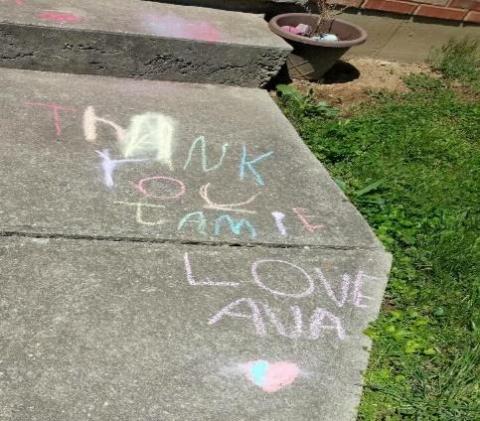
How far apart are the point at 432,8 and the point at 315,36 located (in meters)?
1.19

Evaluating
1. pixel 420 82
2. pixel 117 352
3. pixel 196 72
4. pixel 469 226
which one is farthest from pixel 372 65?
pixel 117 352

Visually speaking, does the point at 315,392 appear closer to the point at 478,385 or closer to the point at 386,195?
the point at 478,385

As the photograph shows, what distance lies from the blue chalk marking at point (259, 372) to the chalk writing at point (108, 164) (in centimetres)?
114

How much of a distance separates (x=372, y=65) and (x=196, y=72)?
1.86m

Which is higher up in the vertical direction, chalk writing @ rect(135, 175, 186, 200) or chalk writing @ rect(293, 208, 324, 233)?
chalk writing @ rect(293, 208, 324, 233)

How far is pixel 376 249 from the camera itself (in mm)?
2662

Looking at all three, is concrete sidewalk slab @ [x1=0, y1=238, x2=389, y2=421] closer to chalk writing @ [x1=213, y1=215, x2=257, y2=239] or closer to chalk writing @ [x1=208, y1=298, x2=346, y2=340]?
chalk writing @ [x1=208, y1=298, x2=346, y2=340]

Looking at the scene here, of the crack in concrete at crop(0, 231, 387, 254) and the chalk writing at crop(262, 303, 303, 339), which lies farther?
the crack in concrete at crop(0, 231, 387, 254)

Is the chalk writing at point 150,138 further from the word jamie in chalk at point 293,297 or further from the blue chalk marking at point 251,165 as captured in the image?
the word jamie in chalk at point 293,297

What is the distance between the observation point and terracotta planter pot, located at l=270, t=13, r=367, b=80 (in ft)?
13.6

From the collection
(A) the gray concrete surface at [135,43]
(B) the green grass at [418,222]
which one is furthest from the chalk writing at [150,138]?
(B) the green grass at [418,222]

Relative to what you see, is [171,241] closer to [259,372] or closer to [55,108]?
[259,372]

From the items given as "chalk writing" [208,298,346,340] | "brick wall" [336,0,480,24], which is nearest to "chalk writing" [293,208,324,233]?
"chalk writing" [208,298,346,340]

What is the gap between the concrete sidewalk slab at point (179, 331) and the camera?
1.82 m
